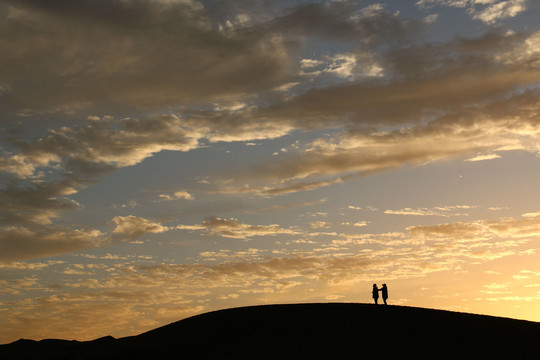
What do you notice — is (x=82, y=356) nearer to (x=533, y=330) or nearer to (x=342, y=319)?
(x=342, y=319)

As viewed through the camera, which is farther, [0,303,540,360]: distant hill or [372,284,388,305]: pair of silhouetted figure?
[372,284,388,305]: pair of silhouetted figure

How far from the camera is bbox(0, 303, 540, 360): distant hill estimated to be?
1244 inches

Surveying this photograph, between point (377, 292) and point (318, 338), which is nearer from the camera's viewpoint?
point (318, 338)

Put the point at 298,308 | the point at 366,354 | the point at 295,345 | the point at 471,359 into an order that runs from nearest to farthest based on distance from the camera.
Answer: the point at 471,359, the point at 366,354, the point at 295,345, the point at 298,308

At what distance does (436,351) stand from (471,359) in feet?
6.70

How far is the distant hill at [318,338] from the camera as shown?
31594mm

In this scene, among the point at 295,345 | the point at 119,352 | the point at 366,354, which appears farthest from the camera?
the point at 119,352

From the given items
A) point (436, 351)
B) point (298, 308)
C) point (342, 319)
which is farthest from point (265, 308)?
point (436, 351)

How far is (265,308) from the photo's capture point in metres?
41.7

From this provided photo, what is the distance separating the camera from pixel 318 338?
113 feet

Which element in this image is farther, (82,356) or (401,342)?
(82,356)

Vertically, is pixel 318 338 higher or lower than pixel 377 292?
lower

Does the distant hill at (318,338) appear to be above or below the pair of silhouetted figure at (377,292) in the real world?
below

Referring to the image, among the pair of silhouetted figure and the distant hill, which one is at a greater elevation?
the pair of silhouetted figure
